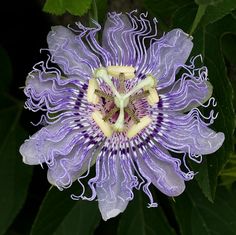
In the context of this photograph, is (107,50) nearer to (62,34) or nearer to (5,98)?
(62,34)

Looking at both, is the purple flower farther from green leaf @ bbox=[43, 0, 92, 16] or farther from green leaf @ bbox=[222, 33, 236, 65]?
green leaf @ bbox=[222, 33, 236, 65]

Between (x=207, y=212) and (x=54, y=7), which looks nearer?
(x=54, y=7)

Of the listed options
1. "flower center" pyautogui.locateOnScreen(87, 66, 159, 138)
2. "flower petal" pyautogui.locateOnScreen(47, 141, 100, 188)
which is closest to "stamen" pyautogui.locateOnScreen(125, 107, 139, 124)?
"flower center" pyautogui.locateOnScreen(87, 66, 159, 138)

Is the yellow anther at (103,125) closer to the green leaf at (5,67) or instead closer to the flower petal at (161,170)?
the flower petal at (161,170)

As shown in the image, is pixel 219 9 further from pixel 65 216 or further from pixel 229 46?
pixel 65 216

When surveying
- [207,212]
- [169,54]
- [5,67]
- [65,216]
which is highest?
[169,54]

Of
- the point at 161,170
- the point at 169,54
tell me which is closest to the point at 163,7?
the point at 169,54

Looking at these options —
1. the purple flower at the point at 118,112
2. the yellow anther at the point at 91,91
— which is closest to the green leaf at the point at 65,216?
the purple flower at the point at 118,112
